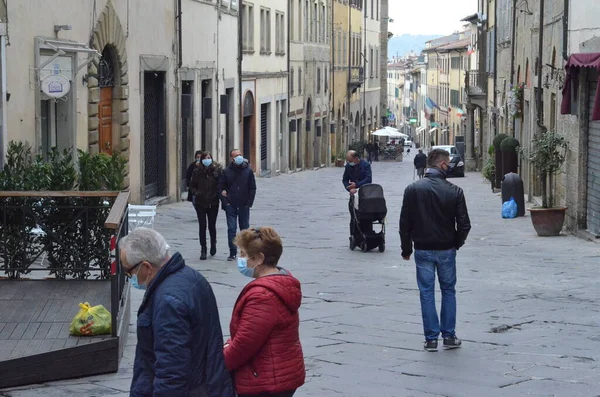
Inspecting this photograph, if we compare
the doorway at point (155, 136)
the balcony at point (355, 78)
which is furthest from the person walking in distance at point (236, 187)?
the balcony at point (355, 78)

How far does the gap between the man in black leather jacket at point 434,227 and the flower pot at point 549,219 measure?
10.1 meters

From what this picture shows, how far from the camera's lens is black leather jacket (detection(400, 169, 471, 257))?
9.21 meters

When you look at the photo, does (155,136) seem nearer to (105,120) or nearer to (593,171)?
(105,120)

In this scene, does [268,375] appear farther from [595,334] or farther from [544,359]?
[595,334]

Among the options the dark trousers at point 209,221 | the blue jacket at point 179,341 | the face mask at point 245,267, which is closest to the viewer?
the blue jacket at point 179,341

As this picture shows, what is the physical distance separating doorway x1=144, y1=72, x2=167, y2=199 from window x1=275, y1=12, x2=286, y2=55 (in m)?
17.8

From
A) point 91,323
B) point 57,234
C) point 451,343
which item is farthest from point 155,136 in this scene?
point 91,323

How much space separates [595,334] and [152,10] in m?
15.5

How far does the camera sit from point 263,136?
41.7m

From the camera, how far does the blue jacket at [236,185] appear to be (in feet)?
51.5

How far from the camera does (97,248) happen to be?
10.9 meters

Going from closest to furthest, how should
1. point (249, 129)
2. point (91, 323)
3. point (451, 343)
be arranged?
point (91, 323)
point (451, 343)
point (249, 129)

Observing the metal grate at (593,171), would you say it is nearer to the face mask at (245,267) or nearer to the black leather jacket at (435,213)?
the black leather jacket at (435,213)

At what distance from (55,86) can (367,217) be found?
4850mm
